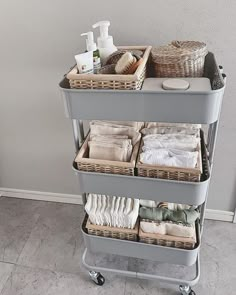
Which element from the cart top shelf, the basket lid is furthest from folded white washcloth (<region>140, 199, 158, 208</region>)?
the basket lid

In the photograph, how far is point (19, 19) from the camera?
3.53 ft

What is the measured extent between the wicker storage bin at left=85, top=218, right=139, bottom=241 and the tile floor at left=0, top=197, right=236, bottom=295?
274mm

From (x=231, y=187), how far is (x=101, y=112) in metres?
0.80

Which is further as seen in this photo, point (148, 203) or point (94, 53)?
point (148, 203)

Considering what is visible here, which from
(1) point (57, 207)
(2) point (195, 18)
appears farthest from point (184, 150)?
(1) point (57, 207)

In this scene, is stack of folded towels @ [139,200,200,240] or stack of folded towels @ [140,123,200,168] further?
stack of folded towels @ [139,200,200,240]

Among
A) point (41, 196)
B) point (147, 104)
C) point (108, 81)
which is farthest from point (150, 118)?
point (41, 196)

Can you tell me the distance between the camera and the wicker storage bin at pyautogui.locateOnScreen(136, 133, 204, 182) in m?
0.79

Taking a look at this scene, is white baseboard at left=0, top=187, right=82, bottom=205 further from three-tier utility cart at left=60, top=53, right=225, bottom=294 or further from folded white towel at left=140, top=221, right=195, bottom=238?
folded white towel at left=140, top=221, right=195, bottom=238

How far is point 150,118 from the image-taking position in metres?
0.75

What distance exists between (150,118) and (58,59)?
0.54 meters

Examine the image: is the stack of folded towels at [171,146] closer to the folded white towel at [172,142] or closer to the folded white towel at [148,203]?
the folded white towel at [172,142]

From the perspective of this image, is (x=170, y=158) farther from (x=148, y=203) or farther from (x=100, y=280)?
(x=100, y=280)

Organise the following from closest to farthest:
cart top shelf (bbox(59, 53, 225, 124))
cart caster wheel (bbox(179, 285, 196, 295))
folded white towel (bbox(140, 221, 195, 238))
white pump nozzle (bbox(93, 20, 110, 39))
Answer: cart top shelf (bbox(59, 53, 225, 124)), white pump nozzle (bbox(93, 20, 110, 39)), folded white towel (bbox(140, 221, 195, 238)), cart caster wheel (bbox(179, 285, 196, 295))
